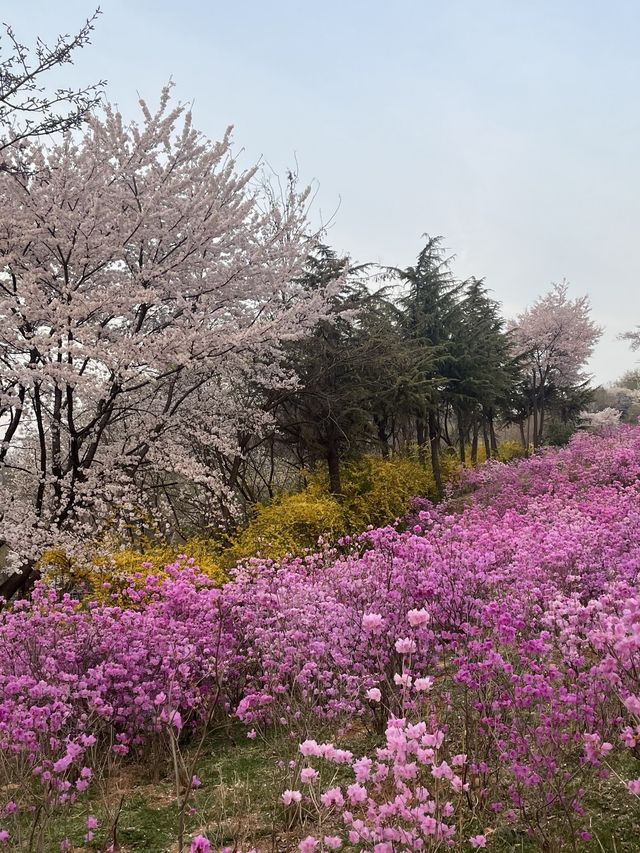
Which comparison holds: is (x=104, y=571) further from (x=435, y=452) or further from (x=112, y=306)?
(x=435, y=452)

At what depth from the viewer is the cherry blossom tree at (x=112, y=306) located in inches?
308

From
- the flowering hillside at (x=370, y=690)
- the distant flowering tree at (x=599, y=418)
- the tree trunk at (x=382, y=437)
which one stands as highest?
the distant flowering tree at (x=599, y=418)

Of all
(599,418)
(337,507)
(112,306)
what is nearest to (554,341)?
(599,418)

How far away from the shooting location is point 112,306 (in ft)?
28.0

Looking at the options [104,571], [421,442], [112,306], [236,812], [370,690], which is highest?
[112,306]

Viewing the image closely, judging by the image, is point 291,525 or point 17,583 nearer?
point 17,583

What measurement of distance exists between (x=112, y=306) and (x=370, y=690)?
7373mm

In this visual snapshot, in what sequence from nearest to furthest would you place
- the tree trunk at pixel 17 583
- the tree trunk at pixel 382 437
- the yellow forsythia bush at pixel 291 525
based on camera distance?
the tree trunk at pixel 17 583 < the yellow forsythia bush at pixel 291 525 < the tree trunk at pixel 382 437

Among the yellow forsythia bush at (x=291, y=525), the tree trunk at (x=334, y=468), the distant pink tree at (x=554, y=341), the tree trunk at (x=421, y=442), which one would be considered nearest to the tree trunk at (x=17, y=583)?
the yellow forsythia bush at (x=291, y=525)

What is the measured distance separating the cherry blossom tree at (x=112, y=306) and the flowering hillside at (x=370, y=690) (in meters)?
2.66

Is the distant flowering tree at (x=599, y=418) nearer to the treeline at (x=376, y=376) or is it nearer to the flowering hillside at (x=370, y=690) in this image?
the treeline at (x=376, y=376)

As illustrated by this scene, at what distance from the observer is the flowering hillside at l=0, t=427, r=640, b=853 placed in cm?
288

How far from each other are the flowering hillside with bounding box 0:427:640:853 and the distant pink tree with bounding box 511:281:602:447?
26325 millimetres

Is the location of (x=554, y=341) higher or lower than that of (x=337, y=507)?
higher
